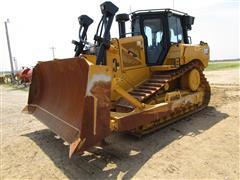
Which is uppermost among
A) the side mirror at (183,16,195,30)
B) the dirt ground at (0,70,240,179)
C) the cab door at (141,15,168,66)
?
the side mirror at (183,16,195,30)

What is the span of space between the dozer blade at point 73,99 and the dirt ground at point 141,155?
45 centimetres

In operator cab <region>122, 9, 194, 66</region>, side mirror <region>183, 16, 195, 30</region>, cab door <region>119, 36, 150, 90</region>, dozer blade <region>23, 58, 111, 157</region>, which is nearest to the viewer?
dozer blade <region>23, 58, 111, 157</region>

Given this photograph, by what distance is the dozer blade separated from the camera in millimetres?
3605

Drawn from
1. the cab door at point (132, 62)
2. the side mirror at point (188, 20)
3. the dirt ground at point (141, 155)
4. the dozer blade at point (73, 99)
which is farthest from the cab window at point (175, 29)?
the dozer blade at point (73, 99)

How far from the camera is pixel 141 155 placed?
14.1 feet

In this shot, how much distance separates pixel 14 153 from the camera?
15.5ft

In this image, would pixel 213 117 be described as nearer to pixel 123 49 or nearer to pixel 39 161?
pixel 123 49

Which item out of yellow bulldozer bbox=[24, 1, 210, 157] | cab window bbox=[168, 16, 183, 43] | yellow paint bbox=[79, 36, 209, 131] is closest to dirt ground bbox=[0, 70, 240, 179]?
yellow bulldozer bbox=[24, 1, 210, 157]

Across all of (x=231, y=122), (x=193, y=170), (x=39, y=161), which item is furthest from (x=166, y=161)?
(x=231, y=122)

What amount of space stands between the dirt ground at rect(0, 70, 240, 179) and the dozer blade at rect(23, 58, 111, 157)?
1.47ft

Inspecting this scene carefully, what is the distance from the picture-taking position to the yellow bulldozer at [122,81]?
3.76 meters

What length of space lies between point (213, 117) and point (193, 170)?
288 centimetres

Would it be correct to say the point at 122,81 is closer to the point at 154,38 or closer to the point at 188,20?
the point at 154,38

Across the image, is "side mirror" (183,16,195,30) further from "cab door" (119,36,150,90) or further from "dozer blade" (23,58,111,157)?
"dozer blade" (23,58,111,157)
